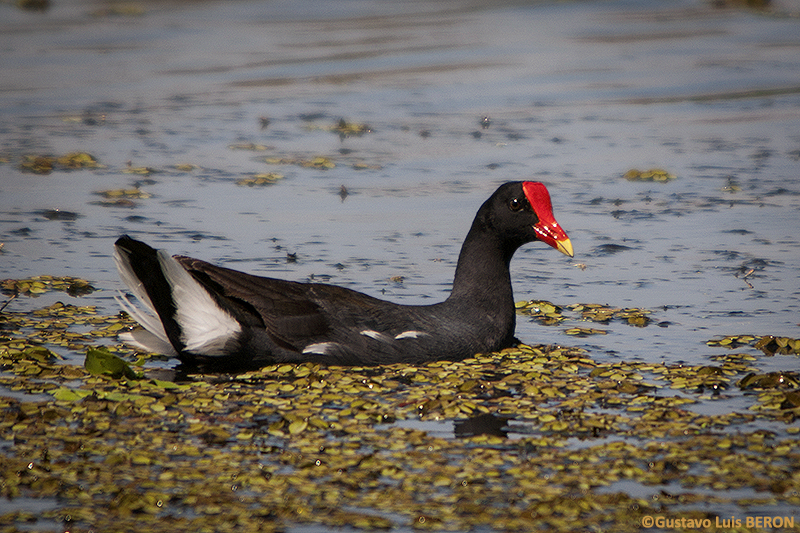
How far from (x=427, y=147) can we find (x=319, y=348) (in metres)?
6.51

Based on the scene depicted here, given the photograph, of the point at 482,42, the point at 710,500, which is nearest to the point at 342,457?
the point at 710,500

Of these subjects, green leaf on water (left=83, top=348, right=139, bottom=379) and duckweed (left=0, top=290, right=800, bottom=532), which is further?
green leaf on water (left=83, top=348, right=139, bottom=379)

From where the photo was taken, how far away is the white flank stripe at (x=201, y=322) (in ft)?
18.5

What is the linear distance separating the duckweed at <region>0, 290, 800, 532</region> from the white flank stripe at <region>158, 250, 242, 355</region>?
185mm

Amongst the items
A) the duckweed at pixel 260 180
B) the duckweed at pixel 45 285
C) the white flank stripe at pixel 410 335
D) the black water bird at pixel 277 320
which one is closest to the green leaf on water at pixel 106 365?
the black water bird at pixel 277 320

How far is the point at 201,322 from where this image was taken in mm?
5684

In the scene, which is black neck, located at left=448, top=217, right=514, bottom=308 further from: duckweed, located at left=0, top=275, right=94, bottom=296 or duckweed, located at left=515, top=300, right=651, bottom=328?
duckweed, located at left=0, top=275, right=94, bottom=296

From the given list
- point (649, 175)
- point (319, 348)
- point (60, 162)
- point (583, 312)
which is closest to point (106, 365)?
point (319, 348)

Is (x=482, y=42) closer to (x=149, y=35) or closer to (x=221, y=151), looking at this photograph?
(x=149, y=35)

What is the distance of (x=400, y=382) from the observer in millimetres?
5566

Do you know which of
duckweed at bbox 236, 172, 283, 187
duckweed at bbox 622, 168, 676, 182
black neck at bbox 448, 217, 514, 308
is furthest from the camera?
duckweed at bbox 622, 168, 676, 182

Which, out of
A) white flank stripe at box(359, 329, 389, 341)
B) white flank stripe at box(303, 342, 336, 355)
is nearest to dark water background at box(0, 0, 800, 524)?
white flank stripe at box(359, 329, 389, 341)

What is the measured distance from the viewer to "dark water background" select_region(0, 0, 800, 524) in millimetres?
7750

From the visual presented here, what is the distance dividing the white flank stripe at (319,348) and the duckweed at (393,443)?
0.36ft
